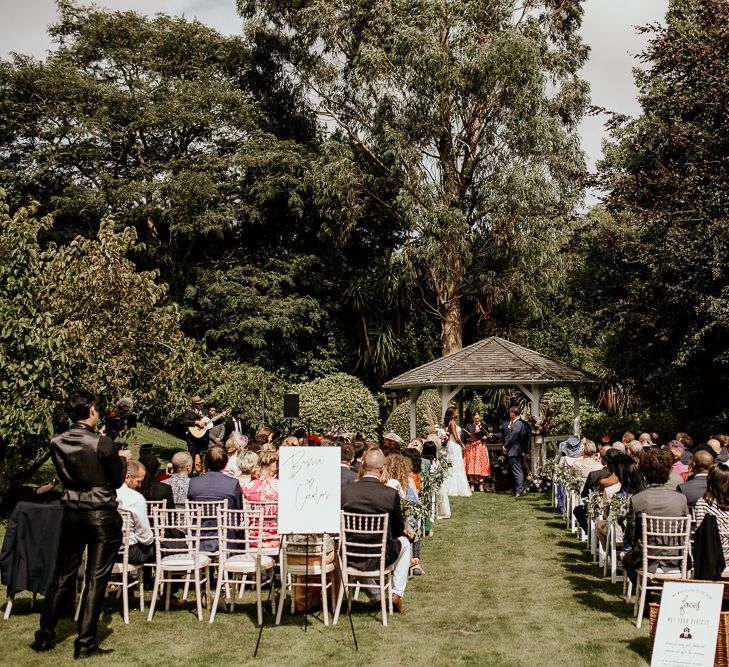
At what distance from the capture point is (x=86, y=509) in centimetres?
668

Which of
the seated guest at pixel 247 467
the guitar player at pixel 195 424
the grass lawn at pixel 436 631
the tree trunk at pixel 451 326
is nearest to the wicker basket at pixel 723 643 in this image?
the grass lawn at pixel 436 631

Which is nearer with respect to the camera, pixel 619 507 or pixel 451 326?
pixel 619 507

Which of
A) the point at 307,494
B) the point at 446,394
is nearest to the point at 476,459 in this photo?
the point at 446,394

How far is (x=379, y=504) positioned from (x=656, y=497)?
255 centimetres

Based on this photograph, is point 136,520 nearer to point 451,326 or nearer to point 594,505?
point 594,505

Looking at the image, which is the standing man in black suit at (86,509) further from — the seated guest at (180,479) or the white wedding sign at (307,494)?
the seated guest at (180,479)

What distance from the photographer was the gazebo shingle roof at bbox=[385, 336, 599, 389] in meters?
19.5

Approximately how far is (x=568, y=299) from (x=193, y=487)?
2460cm

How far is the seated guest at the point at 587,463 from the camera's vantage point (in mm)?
12805

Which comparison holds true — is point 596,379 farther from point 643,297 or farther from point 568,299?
point 568,299

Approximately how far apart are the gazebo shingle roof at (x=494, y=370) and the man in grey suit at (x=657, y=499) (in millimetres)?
10992

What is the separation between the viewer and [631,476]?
925 centimetres

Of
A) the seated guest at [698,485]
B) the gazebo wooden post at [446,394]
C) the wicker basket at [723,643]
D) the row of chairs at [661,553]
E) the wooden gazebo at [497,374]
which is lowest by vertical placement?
the wicker basket at [723,643]

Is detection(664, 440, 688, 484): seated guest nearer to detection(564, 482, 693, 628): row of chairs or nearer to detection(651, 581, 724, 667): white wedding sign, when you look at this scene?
detection(564, 482, 693, 628): row of chairs
